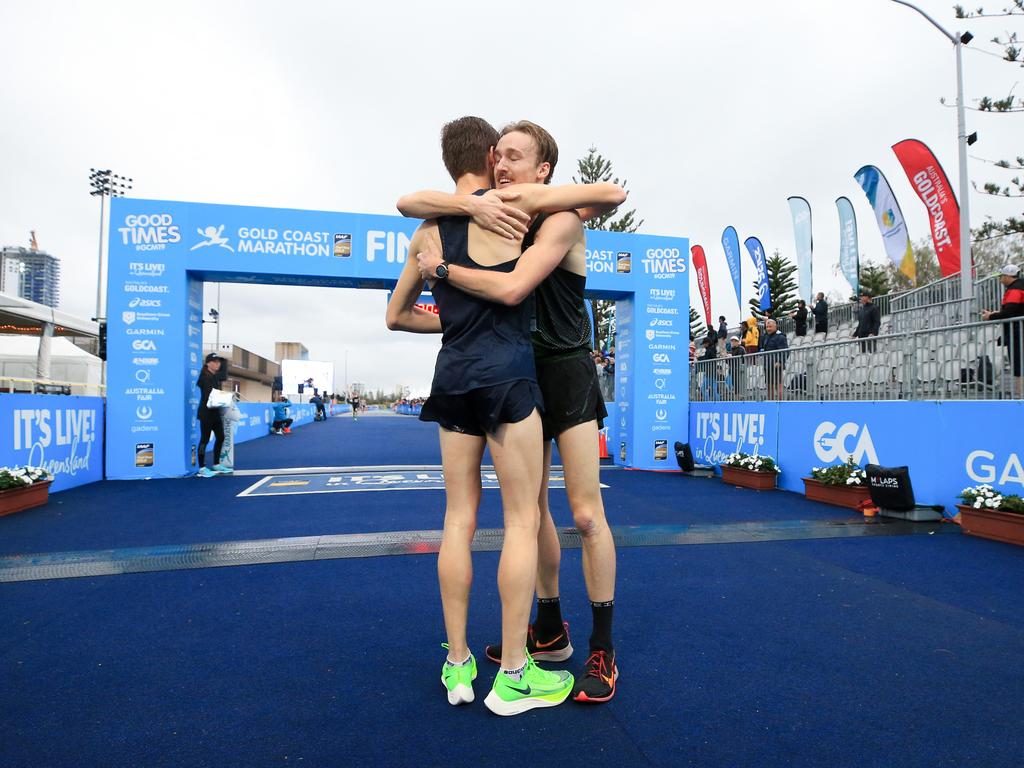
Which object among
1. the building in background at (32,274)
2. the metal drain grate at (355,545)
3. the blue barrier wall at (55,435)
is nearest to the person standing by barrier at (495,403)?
the metal drain grate at (355,545)

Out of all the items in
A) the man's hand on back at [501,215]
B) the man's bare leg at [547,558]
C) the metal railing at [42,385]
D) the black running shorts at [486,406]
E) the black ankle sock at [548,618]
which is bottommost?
the black ankle sock at [548,618]

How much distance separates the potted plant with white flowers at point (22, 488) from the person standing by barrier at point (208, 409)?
2.49m

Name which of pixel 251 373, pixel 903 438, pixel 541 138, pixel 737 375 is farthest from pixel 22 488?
pixel 251 373

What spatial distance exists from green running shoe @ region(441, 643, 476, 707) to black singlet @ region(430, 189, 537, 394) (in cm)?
90

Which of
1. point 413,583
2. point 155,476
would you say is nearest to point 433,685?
point 413,583

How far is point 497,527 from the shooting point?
4.85 m

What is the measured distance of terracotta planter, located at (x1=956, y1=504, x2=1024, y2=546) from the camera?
443cm

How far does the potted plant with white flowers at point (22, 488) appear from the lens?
17.7 ft

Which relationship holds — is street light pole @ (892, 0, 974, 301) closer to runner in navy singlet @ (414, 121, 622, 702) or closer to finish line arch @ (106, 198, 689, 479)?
finish line arch @ (106, 198, 689, 479)

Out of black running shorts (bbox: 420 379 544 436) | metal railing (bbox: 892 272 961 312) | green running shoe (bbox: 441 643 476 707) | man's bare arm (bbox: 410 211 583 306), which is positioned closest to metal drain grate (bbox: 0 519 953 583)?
green running shoe (bbox: 441 643 476 707)

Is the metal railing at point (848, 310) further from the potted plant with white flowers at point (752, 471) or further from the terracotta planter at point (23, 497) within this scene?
the terracotta planter at point (23, 497)

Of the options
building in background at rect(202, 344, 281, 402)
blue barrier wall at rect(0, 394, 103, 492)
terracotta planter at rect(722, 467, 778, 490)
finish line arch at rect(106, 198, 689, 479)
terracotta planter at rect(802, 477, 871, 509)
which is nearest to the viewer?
blue barrier wall at rect(0, 394, 103, 492)

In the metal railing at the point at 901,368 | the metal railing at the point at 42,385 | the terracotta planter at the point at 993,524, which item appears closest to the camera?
the terracotta planter at the point at 993,524

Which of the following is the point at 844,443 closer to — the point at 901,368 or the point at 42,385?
the point at 901,368
